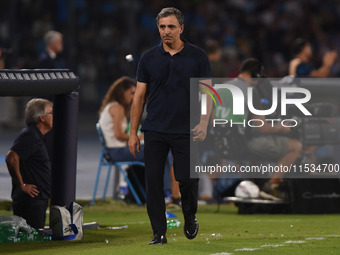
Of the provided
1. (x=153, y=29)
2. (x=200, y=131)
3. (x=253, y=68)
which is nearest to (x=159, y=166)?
(x=200, y=131)

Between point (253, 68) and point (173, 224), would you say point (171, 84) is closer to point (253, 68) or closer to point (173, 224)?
point (173, 224)

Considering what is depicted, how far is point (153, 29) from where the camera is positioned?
866 inches

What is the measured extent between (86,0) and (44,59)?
40.8 ft

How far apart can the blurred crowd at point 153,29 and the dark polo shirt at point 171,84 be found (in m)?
14.5

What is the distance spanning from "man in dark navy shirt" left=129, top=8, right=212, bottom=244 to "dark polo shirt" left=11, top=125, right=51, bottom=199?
1.36 meters

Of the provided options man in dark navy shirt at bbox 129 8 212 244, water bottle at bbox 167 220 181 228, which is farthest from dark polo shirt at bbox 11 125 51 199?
man in dark navy shirt at bbox 129 8 212 244

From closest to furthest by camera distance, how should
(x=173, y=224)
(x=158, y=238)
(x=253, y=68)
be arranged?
(x=158, y=238) < (x=173, y=224) < (x=253, y=68)

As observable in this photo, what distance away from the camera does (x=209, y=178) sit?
366 inches

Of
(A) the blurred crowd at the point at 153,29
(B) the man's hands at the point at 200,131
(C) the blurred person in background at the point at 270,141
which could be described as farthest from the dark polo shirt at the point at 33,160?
(A) the blurred crowd at the point at 153,29

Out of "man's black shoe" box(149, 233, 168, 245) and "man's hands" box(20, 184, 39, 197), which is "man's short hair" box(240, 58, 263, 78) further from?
"man's black shoe" box(149, 233, 168, 245)

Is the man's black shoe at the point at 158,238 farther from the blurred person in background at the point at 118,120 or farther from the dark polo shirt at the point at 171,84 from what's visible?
the blurred person in background at the point at 118,120

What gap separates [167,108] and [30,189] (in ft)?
5.64

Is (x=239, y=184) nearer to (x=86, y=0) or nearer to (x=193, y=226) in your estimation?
(x=193, y=226)

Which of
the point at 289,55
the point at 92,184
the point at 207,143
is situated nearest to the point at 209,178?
the point at 207,143
